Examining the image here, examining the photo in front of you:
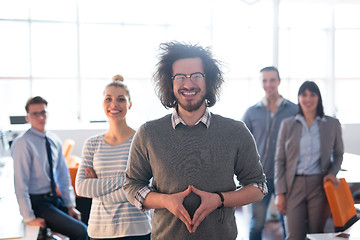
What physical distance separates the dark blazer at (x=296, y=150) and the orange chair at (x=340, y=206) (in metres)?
0.24

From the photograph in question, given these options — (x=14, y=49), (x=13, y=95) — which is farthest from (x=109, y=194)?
(x=14, y=49)

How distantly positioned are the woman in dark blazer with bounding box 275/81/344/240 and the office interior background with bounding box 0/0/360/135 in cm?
596

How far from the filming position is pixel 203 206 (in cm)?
140

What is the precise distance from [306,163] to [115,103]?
1.64m

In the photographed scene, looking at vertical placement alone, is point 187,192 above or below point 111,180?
above

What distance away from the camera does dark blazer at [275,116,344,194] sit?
303 cm

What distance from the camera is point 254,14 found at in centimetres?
1023

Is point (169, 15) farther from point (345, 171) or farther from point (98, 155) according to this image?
point (98, 155)

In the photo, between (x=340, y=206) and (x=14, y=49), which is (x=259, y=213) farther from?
(x=14, y=49)

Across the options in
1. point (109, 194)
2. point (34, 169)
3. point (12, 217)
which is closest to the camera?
point (109, 194)

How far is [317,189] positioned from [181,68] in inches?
75.6

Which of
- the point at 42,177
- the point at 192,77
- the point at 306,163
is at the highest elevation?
the point at 192,77

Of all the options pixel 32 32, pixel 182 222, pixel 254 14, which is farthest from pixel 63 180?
pixel 254 14

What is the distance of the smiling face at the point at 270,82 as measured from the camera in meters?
3.62
